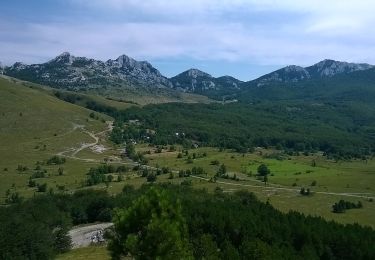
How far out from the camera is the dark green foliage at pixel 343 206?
13500 cm

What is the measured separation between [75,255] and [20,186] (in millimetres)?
84138

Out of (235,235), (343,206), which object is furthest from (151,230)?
(343,206)

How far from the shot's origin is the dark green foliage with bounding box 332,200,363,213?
135 metres

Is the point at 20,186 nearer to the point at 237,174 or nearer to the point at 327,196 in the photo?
the point at 237,174

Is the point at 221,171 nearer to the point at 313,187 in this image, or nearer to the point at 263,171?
the point at 263,171

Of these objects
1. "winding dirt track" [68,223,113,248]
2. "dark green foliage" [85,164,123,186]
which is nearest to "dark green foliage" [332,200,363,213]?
"winding dirt track" [68,223,113,248]

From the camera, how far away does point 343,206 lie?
136875 millimetres

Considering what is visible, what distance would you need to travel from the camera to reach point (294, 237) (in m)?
87.5

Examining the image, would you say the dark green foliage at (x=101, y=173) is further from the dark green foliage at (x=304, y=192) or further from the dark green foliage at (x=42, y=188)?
the dark green foliage at (x=304, y=192)

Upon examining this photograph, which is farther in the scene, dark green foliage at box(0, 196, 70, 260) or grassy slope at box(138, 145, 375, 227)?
grassy slope at box(138, 145, 375, 227)

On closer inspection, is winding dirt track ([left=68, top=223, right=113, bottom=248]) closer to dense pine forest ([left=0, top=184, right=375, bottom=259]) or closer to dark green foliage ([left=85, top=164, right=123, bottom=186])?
dense pine forest ([left=0, top=184, right=375, bottom=259])

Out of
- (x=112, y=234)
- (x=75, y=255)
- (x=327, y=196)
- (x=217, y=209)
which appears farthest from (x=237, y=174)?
(x=112, y=234)

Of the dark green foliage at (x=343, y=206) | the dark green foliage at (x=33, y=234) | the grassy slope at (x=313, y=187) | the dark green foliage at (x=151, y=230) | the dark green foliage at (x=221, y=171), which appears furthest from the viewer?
the dark green foliage at (x=221, y=171)

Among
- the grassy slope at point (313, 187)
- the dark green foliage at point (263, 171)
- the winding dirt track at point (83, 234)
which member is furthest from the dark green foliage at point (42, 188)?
the dark green foliage at point (263, 171)
